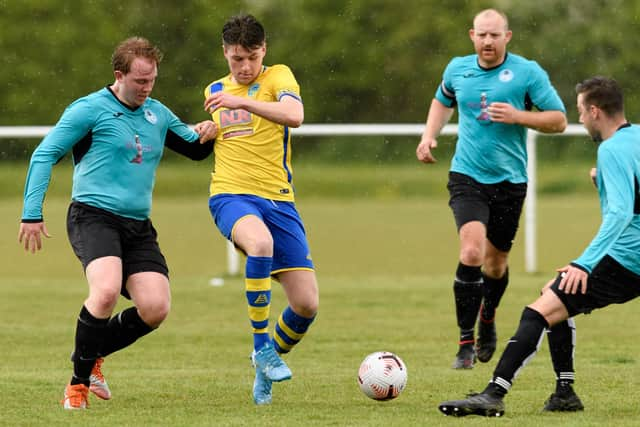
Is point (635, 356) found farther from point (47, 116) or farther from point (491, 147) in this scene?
point (47, 116)

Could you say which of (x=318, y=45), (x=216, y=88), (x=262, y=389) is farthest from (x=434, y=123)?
(x=318, y=45)

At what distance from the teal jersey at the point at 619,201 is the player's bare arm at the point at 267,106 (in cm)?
187

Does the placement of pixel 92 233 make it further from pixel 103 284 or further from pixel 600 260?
pixel 600 260

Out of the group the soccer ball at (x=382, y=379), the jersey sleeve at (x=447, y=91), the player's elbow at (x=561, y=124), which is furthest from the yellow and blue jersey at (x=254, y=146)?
the player's elbow at (x=561, y=124)

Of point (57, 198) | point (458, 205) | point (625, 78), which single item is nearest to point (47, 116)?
point (57, 198)

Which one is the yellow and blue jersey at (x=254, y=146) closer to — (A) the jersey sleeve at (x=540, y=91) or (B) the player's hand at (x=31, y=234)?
(B) the player's hand at (x=31, y=234)

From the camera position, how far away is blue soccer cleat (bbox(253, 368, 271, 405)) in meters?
7.21

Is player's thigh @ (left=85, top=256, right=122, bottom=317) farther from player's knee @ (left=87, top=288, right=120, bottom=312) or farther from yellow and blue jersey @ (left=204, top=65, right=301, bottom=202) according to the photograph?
yellow and blue jersey @ (left=204, top=65, right=301, bottom=202)

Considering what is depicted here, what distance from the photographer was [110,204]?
716cm

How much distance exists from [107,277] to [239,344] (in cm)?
322

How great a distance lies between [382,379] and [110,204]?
180 centimetres

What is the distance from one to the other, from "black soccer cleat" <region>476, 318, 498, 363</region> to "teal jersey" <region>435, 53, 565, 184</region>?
3.53ft

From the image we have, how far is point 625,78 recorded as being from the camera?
1454 inches

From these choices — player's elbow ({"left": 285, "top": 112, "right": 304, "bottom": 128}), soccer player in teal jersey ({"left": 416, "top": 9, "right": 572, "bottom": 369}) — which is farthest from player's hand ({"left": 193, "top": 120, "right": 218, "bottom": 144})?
soccer player in teal jersey ({"left": 416, "top": 9, "right": 572, "bottom": 369})
